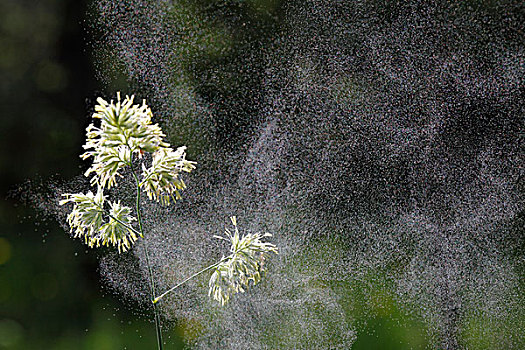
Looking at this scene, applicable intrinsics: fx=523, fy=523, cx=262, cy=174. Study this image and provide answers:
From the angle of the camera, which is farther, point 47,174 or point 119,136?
point 47,174

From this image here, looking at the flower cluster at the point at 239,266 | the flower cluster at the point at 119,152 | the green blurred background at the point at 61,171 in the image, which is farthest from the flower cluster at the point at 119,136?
the green blurred background at the point at 61,171

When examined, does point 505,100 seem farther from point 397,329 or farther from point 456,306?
point 397,329

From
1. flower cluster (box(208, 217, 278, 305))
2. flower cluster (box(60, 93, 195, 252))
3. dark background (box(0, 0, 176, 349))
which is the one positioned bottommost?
flower cluster (box(208, 217, 278, 305))

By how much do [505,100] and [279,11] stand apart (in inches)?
34.3

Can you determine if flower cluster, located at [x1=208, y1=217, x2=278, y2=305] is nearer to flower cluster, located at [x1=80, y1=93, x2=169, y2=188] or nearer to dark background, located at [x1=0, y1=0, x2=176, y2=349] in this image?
flower cluster, located at [x1=80, y1=93, x2=169, y2=188]

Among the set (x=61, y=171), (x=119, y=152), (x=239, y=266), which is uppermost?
(x=61, y=171)

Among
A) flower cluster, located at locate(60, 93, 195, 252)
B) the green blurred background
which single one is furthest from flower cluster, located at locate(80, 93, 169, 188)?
the green blurred background

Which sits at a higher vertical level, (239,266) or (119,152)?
(119,152)

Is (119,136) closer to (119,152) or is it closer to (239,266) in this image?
(119,152)

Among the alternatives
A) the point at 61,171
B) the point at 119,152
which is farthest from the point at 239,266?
the point at 61,171

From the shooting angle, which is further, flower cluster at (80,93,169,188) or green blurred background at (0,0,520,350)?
green blurred background at (0,0,520,350)

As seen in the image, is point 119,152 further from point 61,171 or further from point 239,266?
point 61,171

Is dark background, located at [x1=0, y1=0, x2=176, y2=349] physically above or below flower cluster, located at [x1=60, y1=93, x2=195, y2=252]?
above

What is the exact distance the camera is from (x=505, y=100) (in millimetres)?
1866
